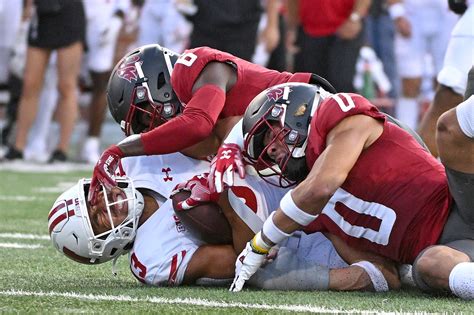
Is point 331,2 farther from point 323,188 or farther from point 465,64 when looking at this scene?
point 323,188

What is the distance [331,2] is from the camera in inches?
350

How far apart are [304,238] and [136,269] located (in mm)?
631

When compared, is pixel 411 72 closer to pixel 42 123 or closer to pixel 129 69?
pixel 42 123

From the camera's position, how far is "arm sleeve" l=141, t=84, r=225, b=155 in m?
4.50

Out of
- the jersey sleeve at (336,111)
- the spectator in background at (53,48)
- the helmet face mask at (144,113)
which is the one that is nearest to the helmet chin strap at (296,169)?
the jersey sleeve at (336,111)

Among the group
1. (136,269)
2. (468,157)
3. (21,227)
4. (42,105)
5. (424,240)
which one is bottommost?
(42,105)

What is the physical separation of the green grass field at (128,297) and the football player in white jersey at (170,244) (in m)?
0.10

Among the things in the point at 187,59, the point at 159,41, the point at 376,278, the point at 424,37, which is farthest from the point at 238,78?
the point at 159,41

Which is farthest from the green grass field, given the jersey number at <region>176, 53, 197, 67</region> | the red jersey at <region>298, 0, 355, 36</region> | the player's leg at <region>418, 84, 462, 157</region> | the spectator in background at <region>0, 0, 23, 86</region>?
the spectator in background at <region>0, 0, 23, 86</region>

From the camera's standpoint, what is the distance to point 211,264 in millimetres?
4285

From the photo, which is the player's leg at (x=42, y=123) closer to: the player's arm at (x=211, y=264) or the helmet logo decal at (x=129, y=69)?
the helmet logo decal at (x=129, y=69)

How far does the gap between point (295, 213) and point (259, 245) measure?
19cm

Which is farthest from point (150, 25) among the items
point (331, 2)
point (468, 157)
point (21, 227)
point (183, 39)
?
point (468, 157)

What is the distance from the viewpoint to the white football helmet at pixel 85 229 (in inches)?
167
